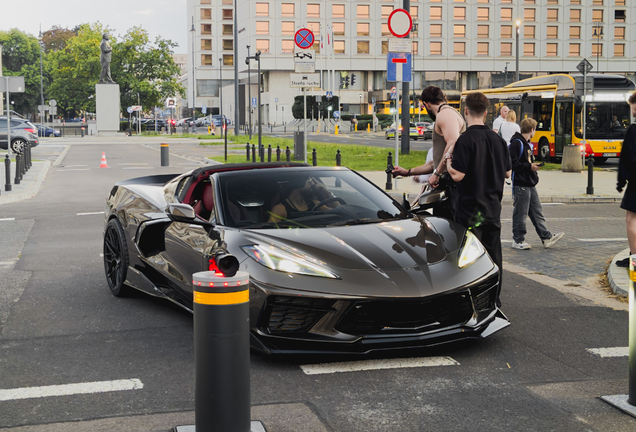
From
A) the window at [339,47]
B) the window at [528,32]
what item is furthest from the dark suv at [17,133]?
the window at [528,32]

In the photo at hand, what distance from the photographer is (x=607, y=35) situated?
9419 centimetres

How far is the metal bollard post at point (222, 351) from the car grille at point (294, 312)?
125cm

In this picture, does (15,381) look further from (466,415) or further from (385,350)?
(466,415)

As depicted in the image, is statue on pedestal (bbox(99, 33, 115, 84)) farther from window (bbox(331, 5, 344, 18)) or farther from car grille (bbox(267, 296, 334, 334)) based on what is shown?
car grille (bbox(267, 296, 334, 334))

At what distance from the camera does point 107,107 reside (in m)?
61.9

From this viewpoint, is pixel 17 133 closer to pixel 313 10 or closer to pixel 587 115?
pixel 587 115

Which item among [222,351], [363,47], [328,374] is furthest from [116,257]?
[363,47]

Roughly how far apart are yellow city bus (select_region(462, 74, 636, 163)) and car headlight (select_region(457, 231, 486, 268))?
22.6 m

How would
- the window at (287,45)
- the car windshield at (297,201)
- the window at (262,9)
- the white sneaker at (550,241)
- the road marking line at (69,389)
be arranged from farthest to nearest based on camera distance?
the window at (287,45) → the window at (262,9) → the white sneaker at (550,241) → the car windshield at (297,201) → the road marking line at (69,389)

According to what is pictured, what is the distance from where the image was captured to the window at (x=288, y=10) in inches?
3679

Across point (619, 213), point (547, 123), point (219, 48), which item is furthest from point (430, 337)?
point (219, 48)

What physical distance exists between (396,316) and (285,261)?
774 mm

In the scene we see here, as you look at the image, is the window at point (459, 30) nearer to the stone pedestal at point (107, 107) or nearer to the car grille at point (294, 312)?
the stone pedestal at point (107, 107)

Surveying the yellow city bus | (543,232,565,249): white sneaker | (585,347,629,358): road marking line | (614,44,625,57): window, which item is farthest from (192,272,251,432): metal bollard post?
(614,44,625,57): window
